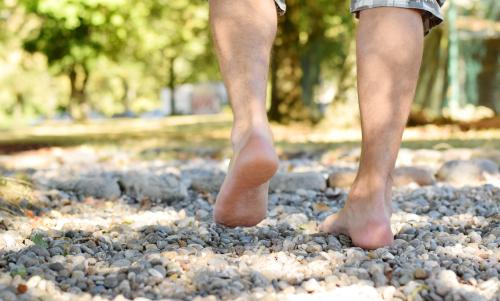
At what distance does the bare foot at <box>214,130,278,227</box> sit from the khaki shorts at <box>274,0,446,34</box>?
41 centimetres

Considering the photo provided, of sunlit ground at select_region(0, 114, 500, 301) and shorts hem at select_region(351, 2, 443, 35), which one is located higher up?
shorts hem at select_region(351, 2, 443, 35)

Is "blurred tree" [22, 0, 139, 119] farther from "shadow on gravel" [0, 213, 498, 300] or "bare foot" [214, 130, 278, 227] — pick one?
"bare foot" [214, 130, 278, 227]

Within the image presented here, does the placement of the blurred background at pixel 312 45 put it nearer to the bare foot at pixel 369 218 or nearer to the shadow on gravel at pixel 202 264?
the shadow on gravel at pixel 202 264

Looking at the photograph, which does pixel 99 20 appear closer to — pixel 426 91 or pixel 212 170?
pixel 212 170

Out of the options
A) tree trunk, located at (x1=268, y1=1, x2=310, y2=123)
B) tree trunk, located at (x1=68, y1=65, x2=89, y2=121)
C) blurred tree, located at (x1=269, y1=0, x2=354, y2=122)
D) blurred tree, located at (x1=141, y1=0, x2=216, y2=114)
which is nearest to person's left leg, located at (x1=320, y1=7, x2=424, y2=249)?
blurred tree, located at (x1=269, y1=0, x2=354, y2=122)

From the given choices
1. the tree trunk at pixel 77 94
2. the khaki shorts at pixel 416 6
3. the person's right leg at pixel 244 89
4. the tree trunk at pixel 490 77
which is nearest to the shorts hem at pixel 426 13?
the khaki shorts at pixel 416 6

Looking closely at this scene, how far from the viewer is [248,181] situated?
1762 mm

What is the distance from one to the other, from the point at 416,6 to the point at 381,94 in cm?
24

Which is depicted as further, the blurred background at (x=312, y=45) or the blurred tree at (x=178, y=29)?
the blurred tree at (x=178, y=29)

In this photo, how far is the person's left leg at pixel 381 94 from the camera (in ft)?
6.09

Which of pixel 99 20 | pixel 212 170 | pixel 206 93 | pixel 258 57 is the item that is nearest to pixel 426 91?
pixel 99 20

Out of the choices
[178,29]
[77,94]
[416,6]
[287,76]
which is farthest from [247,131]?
[77,94]

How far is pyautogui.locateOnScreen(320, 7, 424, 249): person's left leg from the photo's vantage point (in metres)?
1.86

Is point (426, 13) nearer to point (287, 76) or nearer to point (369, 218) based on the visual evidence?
point (369, 218)
